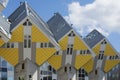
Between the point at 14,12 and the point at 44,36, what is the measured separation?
19.0m

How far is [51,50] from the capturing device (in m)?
75.7

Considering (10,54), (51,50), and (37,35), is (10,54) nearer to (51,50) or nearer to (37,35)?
(37,35)

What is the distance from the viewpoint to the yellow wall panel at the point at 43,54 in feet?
246

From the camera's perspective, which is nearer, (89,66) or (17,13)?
(17,13)

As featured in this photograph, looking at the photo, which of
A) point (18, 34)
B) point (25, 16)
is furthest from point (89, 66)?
point (25, 16)

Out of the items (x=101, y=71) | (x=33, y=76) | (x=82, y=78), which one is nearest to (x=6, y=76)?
(x=33, y=76)

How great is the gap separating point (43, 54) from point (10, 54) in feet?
20.0

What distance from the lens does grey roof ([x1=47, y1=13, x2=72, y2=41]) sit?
81938mm

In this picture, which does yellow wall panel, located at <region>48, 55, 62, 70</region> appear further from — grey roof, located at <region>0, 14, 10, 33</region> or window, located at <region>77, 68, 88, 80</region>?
grey roof, located at <region>0, 14, 10, 33</region>

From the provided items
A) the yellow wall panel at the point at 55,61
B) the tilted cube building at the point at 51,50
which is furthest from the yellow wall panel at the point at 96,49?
the yellow wall panel at the point at 55,61

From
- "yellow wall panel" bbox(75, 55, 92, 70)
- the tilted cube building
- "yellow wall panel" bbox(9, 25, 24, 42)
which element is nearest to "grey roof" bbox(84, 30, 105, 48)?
the tilted cube building

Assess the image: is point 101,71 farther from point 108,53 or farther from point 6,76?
point 6,76

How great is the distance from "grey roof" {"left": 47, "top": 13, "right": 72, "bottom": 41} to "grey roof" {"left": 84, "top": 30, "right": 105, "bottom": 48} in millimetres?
8745

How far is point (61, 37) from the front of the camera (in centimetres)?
8069
